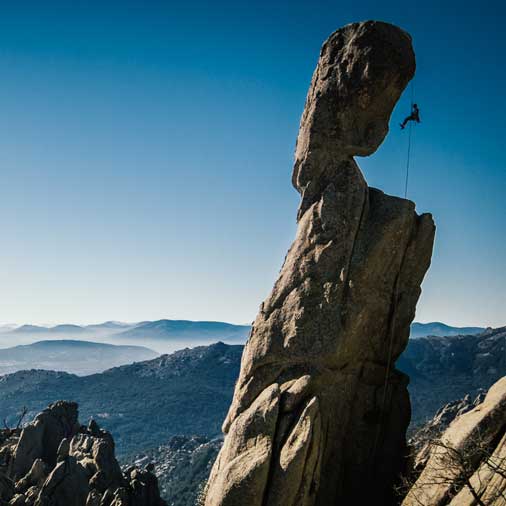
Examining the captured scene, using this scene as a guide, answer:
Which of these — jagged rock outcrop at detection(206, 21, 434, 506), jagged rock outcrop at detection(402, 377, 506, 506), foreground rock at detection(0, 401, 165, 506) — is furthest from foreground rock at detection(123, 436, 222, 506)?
jagged rock outcrop at detection(402, 377, 506, 506)

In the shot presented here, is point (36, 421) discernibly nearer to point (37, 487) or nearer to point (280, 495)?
point (37, 487)

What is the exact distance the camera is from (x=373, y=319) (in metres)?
23.0

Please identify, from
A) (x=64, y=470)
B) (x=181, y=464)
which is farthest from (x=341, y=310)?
(x=181, y=464)

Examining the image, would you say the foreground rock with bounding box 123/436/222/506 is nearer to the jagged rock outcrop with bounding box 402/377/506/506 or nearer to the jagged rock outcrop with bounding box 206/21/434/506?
the jagged rock outcrop with bounding box 206/21/434/506

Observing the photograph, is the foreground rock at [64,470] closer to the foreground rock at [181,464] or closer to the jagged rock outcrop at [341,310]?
the jagged rock outcrop at [341,310]

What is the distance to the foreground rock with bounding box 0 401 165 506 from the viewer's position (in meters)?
46.0

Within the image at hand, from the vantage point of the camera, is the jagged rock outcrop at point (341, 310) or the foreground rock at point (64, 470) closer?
the jagged rock outcrop at point (341, 310)

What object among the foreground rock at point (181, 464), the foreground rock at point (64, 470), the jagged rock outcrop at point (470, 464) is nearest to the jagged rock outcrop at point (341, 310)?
the jagged rock outcrop at point (470, 464)

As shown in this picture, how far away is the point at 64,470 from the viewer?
4884 cm

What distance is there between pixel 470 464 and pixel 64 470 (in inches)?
1556

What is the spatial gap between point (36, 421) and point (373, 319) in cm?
5139

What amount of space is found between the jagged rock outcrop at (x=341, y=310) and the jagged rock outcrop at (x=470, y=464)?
3241mm

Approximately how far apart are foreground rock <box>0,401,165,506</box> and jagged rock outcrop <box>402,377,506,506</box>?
30580 millimetres

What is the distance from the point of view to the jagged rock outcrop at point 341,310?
21117 mm
